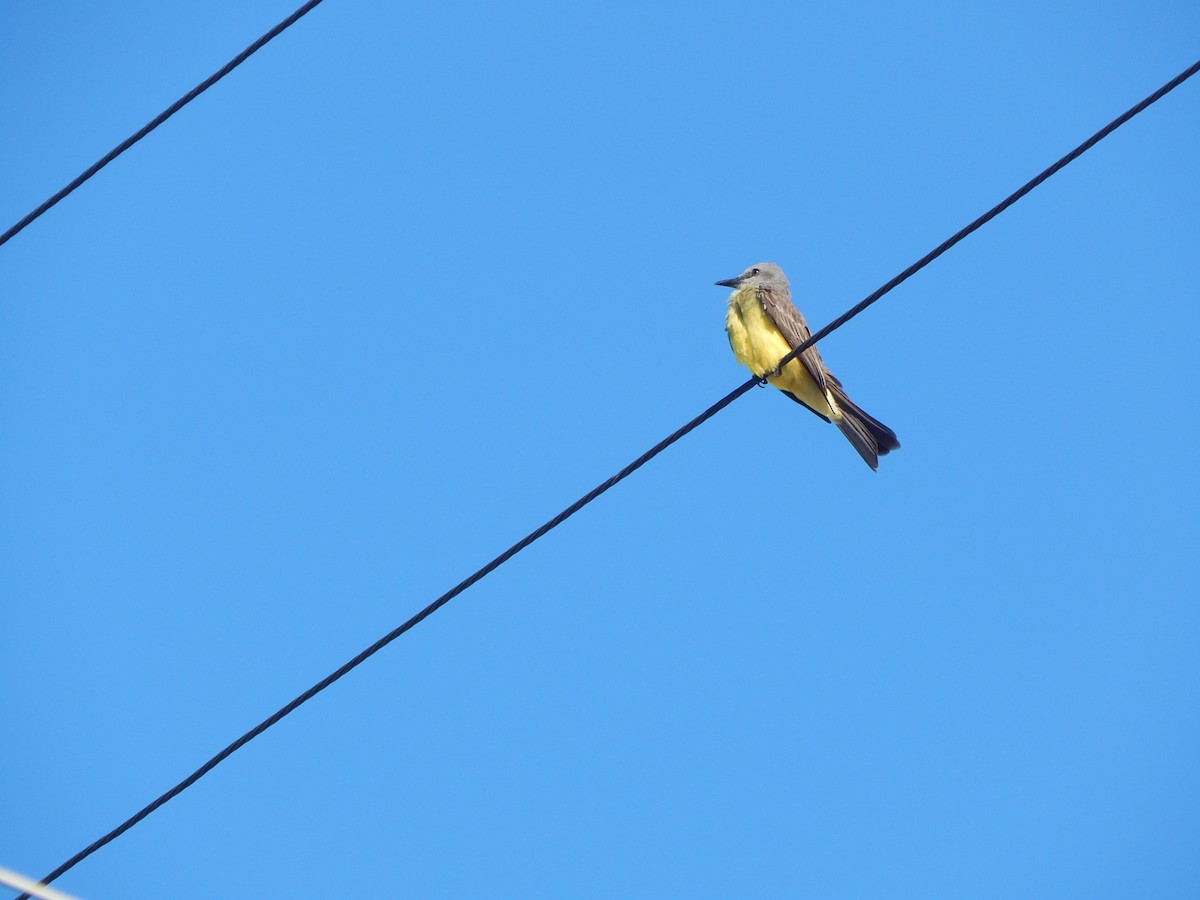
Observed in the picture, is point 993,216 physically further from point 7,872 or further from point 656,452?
point 7,872

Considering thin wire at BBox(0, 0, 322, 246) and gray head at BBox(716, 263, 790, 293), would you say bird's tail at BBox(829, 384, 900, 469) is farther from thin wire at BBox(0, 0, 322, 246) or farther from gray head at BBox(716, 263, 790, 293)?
thin wire at BBox(0, 0, 322, 246)

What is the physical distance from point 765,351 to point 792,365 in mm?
189

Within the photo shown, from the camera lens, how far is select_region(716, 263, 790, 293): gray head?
9.38 meters

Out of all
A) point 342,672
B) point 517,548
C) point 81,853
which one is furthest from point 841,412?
point 81,853

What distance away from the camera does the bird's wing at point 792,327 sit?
7.98 m

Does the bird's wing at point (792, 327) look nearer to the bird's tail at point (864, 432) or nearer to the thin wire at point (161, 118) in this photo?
the bird's tail at point (864, 432)

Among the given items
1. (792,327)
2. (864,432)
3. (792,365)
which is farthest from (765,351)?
(864,432)

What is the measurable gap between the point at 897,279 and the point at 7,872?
356cm

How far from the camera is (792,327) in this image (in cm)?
837

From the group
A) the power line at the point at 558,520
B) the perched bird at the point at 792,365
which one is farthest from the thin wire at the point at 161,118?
the perched bird at the point at 792,365

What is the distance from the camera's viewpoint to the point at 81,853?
4305mm

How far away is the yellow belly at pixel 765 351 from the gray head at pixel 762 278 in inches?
30.2

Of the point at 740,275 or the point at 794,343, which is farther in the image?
the point at 740,275

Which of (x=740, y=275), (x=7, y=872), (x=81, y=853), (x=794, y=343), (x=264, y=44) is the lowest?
(x=7, y=872)
